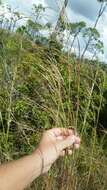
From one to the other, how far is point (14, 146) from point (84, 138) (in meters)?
0.80

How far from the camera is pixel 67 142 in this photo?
1.70 metres

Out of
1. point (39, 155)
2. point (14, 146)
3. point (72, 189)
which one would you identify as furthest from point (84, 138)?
point (39, 155)

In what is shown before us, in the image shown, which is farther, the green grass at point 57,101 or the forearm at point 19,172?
the green grass at point 57,101

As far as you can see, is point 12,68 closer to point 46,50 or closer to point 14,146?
point 46,50

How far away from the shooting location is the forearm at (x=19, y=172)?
134 cm

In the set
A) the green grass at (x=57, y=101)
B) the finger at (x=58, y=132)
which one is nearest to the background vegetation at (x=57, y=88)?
the green grass at (x=57, y=101)

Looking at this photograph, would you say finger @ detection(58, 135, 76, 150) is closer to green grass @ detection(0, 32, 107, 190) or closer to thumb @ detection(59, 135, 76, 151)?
thumb @ detection(59, 135, 76, 151)

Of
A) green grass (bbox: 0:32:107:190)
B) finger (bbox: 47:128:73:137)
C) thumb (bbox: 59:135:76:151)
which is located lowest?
green grass (bbox: 0:32:107:190)

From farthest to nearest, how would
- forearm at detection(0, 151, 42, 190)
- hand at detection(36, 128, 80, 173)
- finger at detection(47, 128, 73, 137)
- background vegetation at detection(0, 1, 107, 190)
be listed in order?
background vegetation at detection(0, 1, 107, 190), finger at detection(47, 128, 73, 137), hand at detection(36, 128, 80, 173), forearm at detection(0, 151, 42, 190)

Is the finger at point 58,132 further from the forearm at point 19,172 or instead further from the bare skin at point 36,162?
the forearm at point 19,172

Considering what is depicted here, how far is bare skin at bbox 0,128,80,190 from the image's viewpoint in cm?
135

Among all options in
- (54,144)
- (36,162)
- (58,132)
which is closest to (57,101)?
(58,132)

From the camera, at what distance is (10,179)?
4.40 feet

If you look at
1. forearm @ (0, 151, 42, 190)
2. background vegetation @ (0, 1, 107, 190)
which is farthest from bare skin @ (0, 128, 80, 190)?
background vegetation @ (0, 1, 107, 190)
